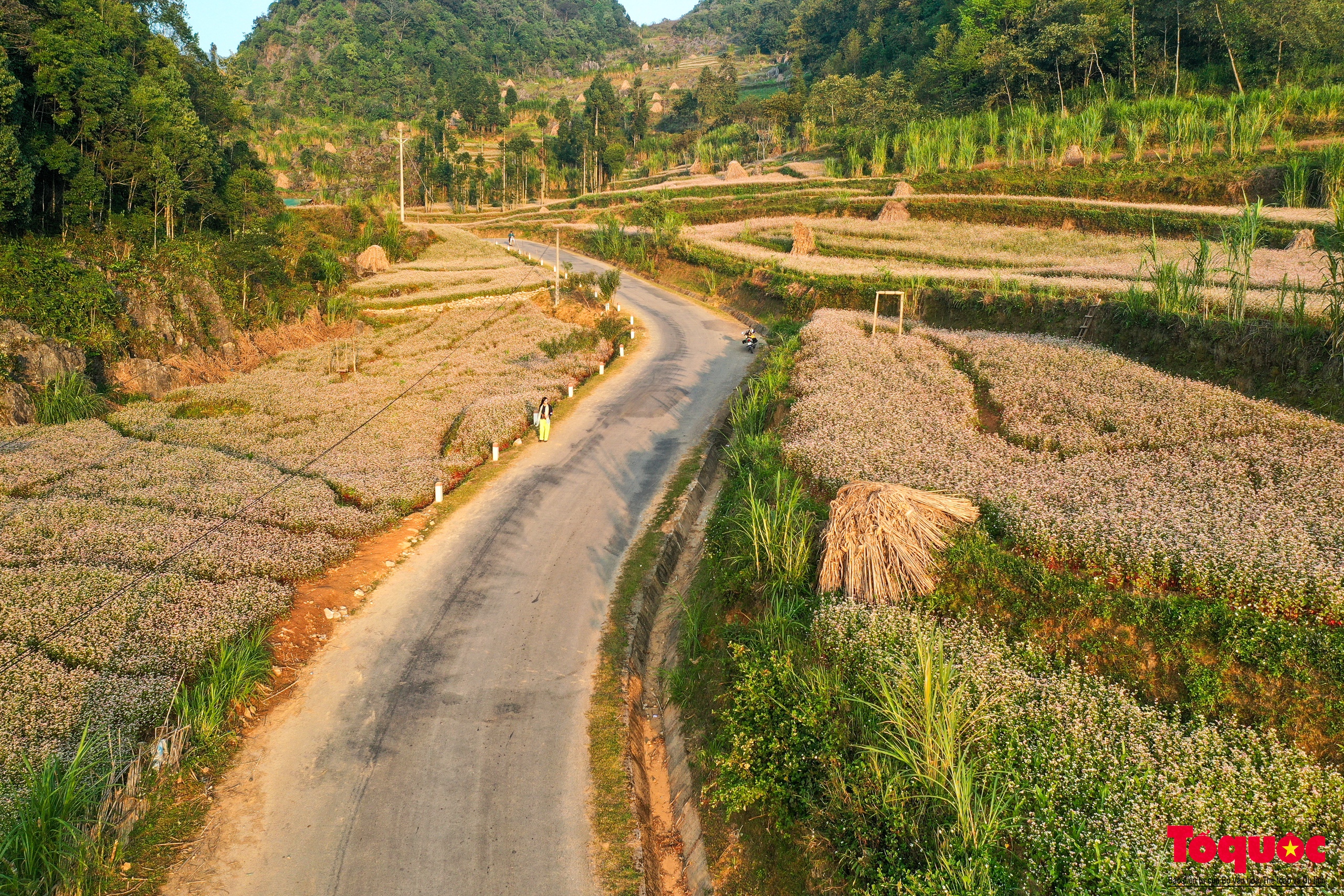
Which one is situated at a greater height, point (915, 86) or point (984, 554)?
point (915, 86)

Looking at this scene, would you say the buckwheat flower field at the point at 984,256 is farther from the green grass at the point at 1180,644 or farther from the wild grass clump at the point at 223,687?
the wild grass clump at the point at 223,687

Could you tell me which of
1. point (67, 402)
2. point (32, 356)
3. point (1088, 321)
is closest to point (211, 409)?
point (67, 402)

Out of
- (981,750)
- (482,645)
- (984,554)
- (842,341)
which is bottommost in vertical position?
(482,645)

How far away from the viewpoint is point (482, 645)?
14641 mm

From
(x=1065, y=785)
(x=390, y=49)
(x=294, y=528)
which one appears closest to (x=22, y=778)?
(x=294, y=528)

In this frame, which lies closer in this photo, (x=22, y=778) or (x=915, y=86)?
(x=22, y=778)

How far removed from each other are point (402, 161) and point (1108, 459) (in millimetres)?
65652

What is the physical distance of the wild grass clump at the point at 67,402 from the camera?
24109 millimetres

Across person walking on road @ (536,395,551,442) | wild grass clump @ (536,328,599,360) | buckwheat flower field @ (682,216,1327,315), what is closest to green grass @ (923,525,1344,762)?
buckwheat flower field @ (682,216,1327,315)

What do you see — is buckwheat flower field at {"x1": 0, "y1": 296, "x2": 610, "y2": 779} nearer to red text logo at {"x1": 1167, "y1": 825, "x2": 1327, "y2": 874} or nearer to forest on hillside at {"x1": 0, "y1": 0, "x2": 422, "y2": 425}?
forest on hillside at {"x1": 0, "y1": 0, "x2": 422, "y2": 425}

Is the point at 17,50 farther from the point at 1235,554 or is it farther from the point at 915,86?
the point at 915,86

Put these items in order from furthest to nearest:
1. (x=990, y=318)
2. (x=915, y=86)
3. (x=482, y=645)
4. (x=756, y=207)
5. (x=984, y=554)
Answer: (x=915, y=86)
(x=756, y=207)
(x=990, y=318)
(x=482, y=645)
(x=984, y=554)

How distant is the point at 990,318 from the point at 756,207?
1696 inches

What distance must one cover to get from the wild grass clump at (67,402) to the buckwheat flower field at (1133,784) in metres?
26.2
